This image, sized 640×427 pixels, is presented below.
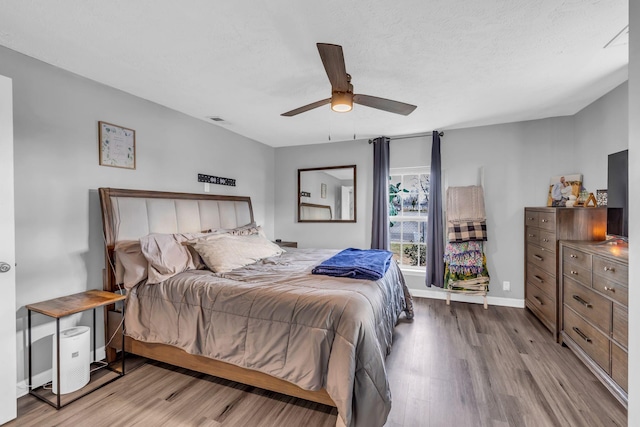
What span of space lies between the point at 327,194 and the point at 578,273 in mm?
3353

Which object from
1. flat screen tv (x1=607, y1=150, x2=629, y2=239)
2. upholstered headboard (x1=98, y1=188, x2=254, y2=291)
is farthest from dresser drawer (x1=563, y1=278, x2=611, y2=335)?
upholstered headboard (x1=98, y1=188, x2=254, y2=291)

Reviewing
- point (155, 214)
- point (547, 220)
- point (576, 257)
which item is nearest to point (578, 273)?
point (576, 257)

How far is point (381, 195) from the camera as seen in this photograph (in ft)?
14.7

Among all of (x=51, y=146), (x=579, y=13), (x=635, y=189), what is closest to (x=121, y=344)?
(x=51, y=146)

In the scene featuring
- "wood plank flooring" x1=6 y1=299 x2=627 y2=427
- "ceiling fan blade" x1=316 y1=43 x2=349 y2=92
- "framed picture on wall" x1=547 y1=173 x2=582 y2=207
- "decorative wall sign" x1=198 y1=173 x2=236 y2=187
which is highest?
"ceiling fan blade" x1=316 y1=43 x2=349 y2=92

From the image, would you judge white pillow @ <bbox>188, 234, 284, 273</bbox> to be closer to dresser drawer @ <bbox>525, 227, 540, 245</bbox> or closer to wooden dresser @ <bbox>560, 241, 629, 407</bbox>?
wooden dresser @ <bbox>560, 241, 629, 407</bbox>

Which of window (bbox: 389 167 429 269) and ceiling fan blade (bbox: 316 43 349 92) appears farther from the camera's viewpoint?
window (bbox: 389 167 429 269)

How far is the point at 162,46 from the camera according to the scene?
2057 mm

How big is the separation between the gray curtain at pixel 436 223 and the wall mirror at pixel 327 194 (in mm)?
1201

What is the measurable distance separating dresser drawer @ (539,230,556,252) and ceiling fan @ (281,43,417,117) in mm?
2082

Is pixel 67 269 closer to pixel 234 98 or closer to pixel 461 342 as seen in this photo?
pixel 234 98

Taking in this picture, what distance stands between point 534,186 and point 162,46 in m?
4.41

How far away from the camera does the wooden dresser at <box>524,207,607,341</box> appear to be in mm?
2859

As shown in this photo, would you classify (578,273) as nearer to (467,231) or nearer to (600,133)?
(467,231)
